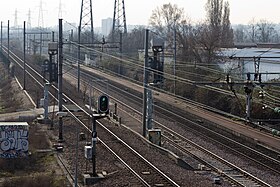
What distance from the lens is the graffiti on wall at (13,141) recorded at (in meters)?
18.1

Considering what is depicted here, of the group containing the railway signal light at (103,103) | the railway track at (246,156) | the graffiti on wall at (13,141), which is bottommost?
the railway track at (246,156)

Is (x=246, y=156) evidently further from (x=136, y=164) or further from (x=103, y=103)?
(x=103, y=103)

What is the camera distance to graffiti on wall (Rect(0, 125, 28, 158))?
18078mm

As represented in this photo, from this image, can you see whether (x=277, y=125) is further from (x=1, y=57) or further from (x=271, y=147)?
(x=1, y=57)

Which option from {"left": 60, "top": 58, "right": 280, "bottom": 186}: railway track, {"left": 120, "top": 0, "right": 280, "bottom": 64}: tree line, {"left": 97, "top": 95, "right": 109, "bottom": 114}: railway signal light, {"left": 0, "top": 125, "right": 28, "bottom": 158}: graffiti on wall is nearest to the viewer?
{"left": 97, "top": 95, "right": 109, "bottom": 114}: railway signal light

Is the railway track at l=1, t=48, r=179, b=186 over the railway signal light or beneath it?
beneath

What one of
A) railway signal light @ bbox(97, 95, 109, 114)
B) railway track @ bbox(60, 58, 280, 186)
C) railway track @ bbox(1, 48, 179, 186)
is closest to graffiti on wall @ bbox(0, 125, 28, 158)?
railway track @ bbox(1, 48, 179, 186)

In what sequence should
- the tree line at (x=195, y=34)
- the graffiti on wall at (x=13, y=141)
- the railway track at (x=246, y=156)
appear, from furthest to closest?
the tree line at (x=195, y=34) < the graffiti on wall at (x=13, y=141) < the railway track at (x=246, y=156)

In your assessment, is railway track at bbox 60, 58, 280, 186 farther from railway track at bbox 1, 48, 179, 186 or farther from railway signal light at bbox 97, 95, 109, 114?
railway signal light at bbox 97, 95, 109, 114

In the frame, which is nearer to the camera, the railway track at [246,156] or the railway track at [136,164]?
the railway track at [136,164]

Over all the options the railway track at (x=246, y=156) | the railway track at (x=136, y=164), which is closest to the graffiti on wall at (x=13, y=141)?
the railway track at (x=136, y=164)

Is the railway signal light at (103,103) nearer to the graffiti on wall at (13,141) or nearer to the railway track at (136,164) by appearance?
the railway track at (136,164)

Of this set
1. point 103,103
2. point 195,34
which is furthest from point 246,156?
point 195,34

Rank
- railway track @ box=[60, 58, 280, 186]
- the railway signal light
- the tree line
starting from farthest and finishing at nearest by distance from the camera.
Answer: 1. the tree line
2. railway track @ box=[60, 58, 280, 186]
3. the railway signal light
